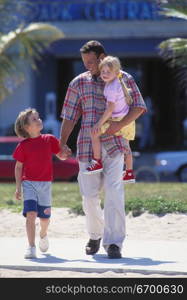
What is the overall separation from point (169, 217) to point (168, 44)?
14.8 feet

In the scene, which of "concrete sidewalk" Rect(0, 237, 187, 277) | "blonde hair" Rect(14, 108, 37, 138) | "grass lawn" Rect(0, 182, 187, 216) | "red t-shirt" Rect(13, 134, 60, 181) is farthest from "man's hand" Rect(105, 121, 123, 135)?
"grass lawn" Rect(0, 182, 187, 216)

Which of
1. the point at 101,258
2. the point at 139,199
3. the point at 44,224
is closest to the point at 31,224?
the point at 44,224

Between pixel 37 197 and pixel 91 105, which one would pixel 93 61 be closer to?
pixel 91 105

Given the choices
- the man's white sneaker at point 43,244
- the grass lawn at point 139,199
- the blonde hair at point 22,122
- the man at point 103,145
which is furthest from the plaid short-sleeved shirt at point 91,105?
the grass lawn at point 139,199

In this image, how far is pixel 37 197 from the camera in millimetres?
8445

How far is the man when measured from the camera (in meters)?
8.21

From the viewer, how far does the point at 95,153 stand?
26.8 feet

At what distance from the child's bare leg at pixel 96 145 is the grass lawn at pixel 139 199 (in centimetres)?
350

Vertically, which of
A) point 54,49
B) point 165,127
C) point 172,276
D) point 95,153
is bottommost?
point 165,127

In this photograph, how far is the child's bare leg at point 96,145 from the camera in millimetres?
8117

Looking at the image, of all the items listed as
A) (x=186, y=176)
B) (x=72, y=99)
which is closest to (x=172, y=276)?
(x=72, y=99)

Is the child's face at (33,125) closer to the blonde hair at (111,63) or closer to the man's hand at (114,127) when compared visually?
the man's hand at (114,127)

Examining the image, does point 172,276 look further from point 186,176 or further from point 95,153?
point 186,176

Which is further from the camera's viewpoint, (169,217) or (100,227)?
(169,217)
